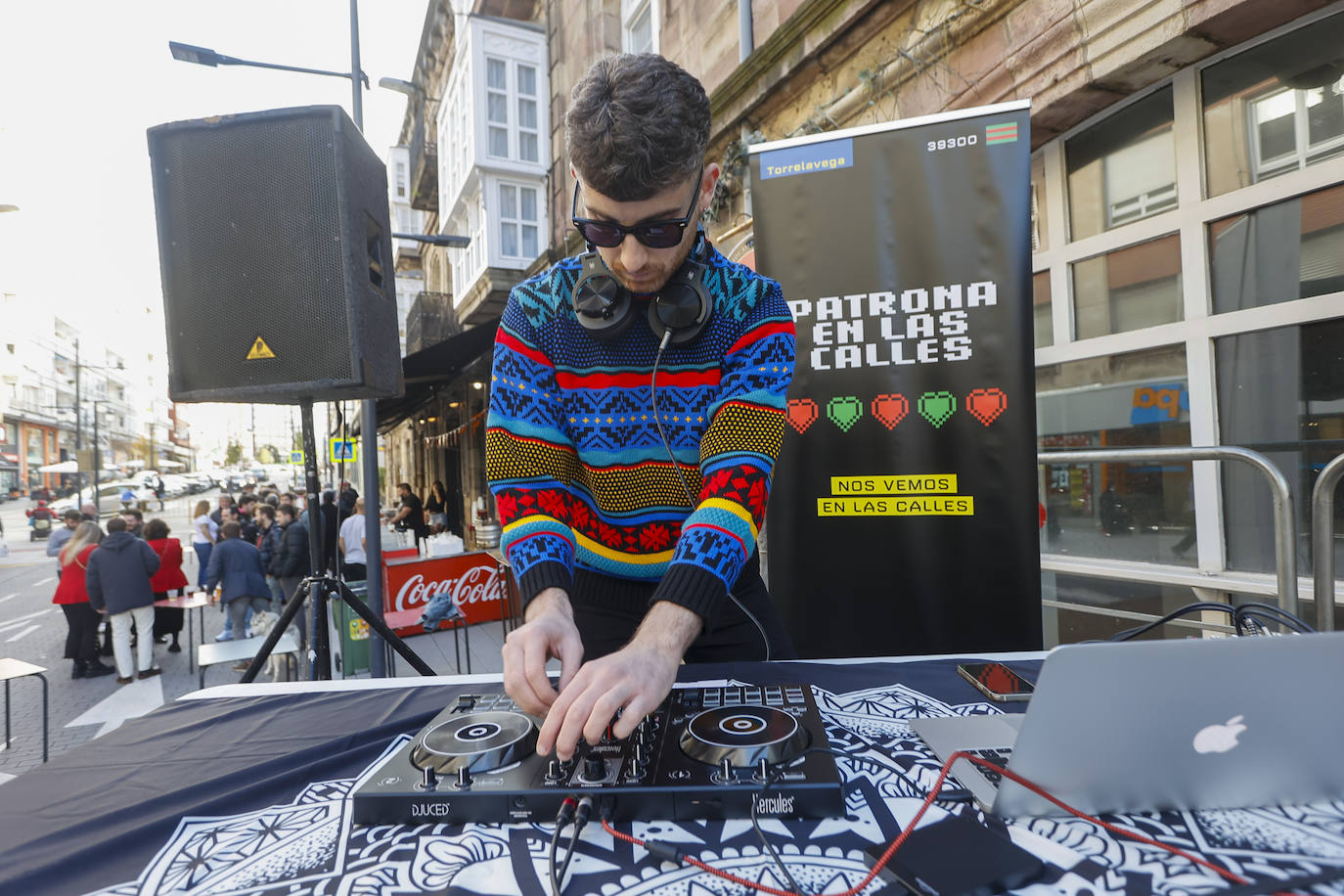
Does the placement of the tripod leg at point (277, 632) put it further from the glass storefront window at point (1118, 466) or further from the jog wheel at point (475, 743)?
the glass storefront window at point (1118, 466)

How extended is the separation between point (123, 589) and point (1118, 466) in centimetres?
835

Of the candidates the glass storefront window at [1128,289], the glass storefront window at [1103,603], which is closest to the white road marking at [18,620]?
the glass storefront window at [1103,603]

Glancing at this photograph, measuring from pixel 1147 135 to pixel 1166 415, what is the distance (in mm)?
1361

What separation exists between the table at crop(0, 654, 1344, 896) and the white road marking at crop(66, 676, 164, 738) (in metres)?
5.48

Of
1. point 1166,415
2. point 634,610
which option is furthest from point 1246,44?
point 634,610

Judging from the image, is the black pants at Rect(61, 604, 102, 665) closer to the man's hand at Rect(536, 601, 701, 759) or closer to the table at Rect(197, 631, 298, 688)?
the table at Rect(197, 631, 298, 688)

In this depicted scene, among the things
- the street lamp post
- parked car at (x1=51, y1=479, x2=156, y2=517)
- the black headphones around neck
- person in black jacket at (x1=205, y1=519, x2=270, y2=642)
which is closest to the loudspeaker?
the street lamp post

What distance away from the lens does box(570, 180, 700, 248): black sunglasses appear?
1.19m

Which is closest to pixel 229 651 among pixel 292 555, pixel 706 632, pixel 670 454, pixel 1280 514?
pixel 292 555

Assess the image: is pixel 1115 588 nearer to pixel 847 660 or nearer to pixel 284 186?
pixel 847 660

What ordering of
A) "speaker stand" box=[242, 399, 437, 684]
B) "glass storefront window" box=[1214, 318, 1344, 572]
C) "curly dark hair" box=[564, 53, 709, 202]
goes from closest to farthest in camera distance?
"curly dark hair" box=[564, 53, 709, 202] → "speaker stand" box=[242, 399, 437, 684] → "glass storefront window" box=[1214, 318, 1344, 572]

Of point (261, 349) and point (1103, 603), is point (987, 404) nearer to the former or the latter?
point (1103, 603)

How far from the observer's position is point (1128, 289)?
3570 millimetres

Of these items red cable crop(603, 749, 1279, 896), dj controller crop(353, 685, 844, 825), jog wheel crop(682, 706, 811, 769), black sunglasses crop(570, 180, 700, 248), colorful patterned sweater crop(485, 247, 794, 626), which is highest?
black sunglasses crop(570, 180, 700, 248)
